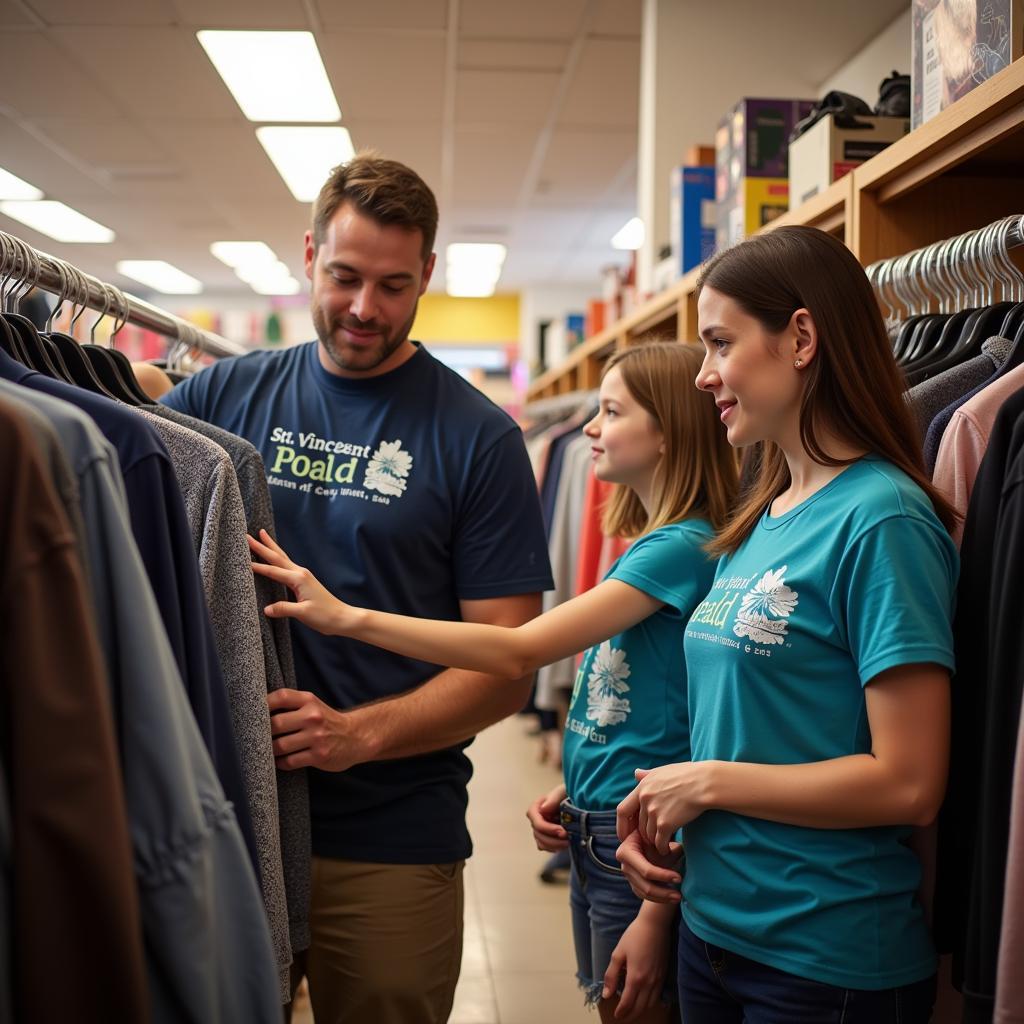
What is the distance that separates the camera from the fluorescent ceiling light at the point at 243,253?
27.9ft

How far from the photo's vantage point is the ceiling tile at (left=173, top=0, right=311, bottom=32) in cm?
406

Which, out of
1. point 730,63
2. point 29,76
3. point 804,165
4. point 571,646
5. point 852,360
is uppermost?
point 29,76

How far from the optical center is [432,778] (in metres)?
1.69

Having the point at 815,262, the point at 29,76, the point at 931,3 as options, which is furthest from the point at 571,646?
the point at 29,76

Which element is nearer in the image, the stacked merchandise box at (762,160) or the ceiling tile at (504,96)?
the stacked merchandise box at (762,160)

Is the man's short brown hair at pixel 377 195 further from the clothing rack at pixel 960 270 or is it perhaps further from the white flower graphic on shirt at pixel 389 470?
the clothing rack at pixel 960 270

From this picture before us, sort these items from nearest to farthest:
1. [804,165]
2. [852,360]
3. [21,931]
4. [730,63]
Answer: [21,931]
[852,360]
[804,165]
[730,63]

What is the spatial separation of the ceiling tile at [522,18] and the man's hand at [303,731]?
3.37 meters

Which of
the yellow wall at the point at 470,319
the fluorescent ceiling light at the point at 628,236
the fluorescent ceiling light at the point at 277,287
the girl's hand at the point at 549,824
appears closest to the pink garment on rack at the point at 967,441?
the girl's hand at the point at 549,824

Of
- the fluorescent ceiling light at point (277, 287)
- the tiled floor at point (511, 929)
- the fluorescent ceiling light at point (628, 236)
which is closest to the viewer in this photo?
the tiled floor at point (511, 929)

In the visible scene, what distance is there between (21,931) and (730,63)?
3.86 m

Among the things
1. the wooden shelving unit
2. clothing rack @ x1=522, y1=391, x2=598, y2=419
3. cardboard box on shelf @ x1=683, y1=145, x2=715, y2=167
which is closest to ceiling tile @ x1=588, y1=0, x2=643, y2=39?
cardboard box on shelf @ x1=683, y1=145, x2=715, y2=167

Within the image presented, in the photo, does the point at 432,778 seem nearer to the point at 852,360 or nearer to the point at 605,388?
the point at 605,388

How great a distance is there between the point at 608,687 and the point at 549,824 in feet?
0.84
